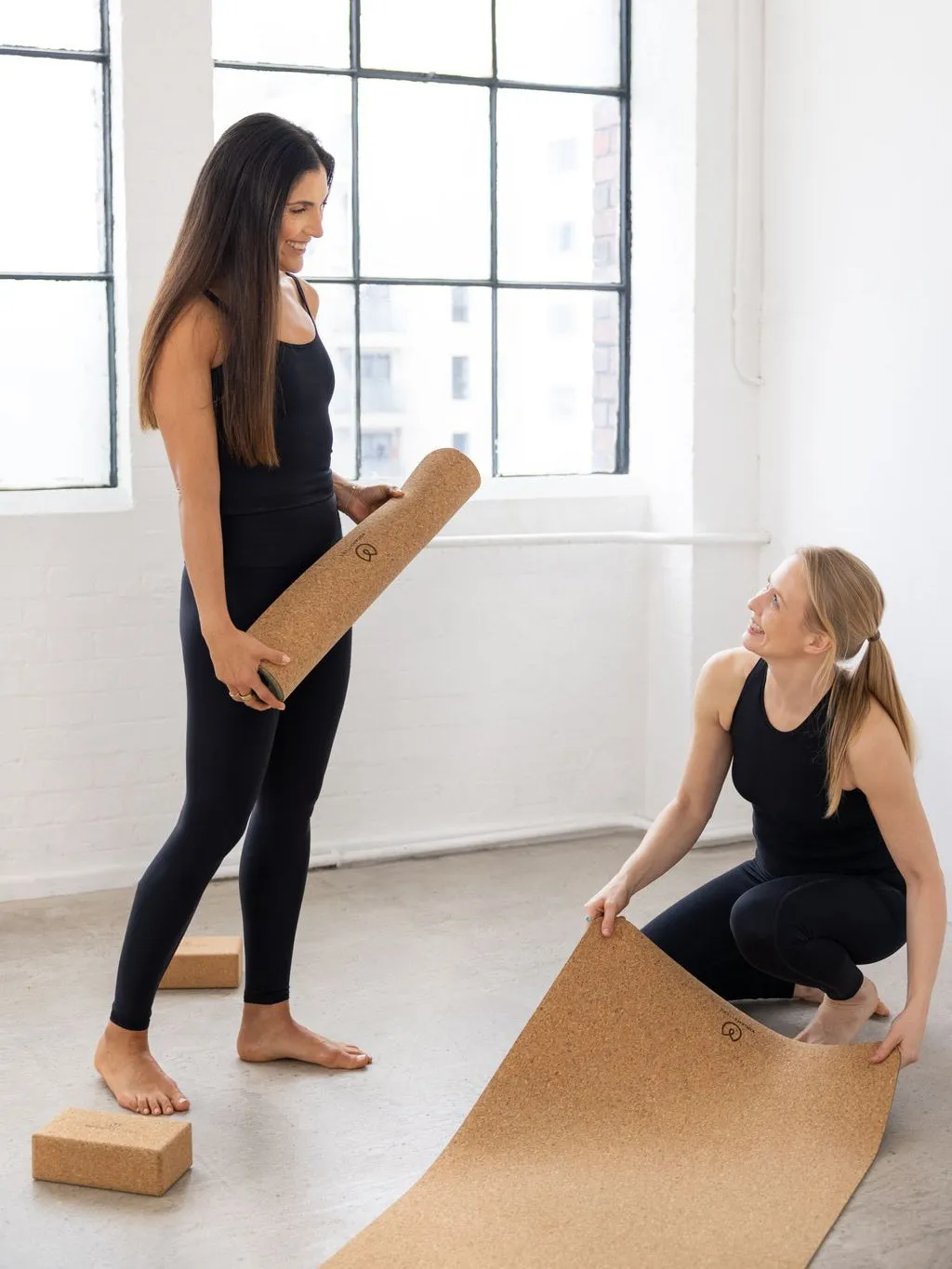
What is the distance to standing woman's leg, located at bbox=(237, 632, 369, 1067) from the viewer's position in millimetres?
2490

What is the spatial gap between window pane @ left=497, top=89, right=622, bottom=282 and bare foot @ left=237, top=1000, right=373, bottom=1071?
226 cm

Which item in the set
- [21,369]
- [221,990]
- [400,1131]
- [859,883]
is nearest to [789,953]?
[859,883]

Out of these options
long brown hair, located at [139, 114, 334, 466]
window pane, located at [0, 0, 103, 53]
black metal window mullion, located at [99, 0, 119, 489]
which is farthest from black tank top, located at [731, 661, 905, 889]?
window pane, located at [0, 0, 103, 53]

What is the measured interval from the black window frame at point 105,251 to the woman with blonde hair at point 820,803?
1764 millimetres

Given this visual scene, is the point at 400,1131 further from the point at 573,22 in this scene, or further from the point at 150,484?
the point at 573,22

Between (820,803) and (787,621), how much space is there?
1.06 feet

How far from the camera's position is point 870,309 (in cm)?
355

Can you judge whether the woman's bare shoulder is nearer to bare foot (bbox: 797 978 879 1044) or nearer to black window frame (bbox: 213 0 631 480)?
bare foot (bbox: 797 978 879 1044)

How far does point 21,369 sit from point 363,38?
1240 mm

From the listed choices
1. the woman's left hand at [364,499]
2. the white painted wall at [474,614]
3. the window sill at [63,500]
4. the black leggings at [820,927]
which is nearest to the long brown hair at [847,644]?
the black leggings at [820,927]

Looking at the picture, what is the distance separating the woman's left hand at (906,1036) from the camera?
2236mm

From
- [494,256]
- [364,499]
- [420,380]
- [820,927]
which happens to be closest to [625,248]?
[494,256]

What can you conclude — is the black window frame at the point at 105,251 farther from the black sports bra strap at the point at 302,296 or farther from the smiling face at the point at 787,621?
the smiling face at the point at 787,621

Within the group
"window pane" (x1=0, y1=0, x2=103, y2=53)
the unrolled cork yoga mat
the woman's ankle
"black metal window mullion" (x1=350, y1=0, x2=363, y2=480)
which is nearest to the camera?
the unrolled cork yoga mat
